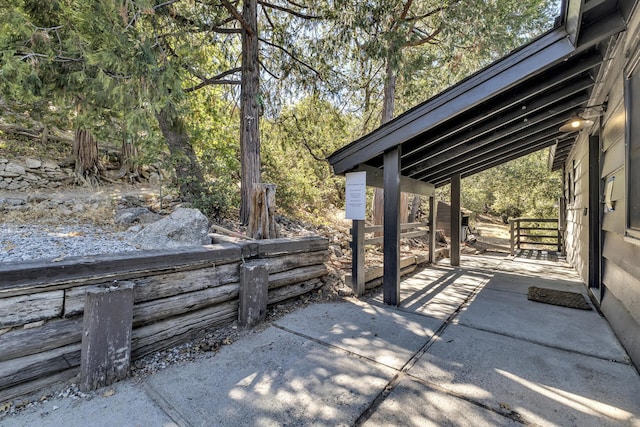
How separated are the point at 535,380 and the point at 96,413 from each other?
107 inches

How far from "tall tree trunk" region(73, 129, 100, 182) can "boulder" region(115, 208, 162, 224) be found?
391cm

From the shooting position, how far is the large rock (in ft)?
10.1

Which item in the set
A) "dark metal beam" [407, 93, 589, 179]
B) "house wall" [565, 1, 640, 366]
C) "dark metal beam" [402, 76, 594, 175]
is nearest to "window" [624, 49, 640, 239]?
"house wall" [565, 1, 640, 366]

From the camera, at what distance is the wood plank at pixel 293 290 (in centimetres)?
314

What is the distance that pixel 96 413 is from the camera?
5.20ft

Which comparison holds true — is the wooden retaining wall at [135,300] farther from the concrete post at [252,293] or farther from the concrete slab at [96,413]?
the concrete slab at [96,413]

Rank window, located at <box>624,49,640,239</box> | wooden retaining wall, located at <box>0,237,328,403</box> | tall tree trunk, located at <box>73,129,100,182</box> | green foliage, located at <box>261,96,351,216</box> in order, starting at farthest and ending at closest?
1. tall tree trunk, located at <box>73,129,100,182</box>
2. green foliage, located at <box>261,96,351,216</box>
3. window, located at <box>624,49,640,239</box>
4. wooden retaining wall, located at <box>0,237,328,403</box>

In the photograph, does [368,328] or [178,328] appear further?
[368,328]

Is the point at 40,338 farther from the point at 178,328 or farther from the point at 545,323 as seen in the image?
the point at 545,323

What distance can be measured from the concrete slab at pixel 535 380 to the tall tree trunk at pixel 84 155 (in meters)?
8.65

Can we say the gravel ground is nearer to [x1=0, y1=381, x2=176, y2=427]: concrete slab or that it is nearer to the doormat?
[x1=0, y1=381, x2=176, y2=427]: concrete slab

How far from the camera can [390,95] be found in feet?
21.9

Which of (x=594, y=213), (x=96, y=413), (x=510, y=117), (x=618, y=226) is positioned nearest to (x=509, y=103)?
(x=510, y=117)

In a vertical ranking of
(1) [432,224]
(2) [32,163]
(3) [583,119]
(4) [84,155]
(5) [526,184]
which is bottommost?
(1) [432,224]
